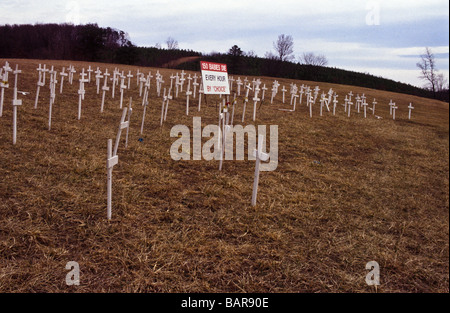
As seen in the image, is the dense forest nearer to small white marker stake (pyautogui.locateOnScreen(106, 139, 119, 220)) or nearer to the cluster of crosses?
the cluster of crosses

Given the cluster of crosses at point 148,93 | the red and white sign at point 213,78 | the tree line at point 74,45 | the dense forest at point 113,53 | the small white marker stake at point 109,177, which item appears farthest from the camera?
the dense forest at point 113,53

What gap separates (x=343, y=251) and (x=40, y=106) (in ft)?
38.2

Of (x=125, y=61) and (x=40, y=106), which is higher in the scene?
(x=125, y=61)

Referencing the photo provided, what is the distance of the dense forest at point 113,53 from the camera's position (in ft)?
42.4

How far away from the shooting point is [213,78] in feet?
24.3

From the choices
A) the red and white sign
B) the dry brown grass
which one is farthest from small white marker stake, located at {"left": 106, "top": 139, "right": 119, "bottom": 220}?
the red and white sign

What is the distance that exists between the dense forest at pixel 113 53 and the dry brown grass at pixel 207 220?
14.5ft

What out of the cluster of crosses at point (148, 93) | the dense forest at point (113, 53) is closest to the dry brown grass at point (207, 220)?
the cluster of crosses at point (148, 93)

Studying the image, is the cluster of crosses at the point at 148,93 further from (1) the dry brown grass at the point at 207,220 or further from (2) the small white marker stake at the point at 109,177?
(1) the dry brown grass at the point at 207,220

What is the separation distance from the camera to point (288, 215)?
18.2 ft

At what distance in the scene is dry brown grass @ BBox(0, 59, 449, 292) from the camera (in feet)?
12.3
